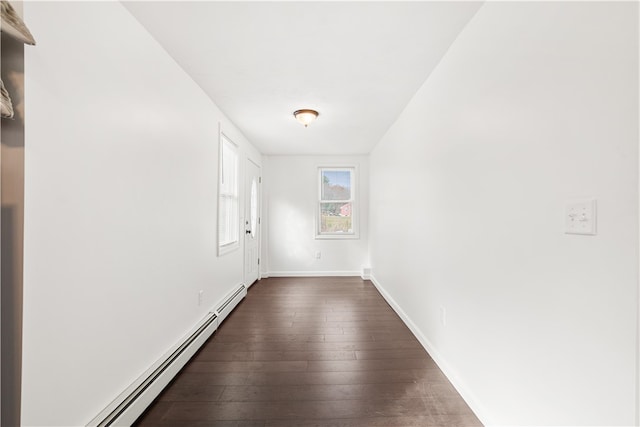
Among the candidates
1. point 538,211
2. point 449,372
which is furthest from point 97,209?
point 449,372

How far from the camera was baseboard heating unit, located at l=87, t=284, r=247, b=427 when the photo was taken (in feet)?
4.70

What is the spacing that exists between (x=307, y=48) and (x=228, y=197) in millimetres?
2233

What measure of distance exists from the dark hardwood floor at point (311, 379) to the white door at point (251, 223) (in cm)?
133

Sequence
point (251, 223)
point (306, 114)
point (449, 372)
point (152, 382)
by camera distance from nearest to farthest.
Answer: point (152, 382) → point (449, 372) → point (306, 114) → point (251, 223)

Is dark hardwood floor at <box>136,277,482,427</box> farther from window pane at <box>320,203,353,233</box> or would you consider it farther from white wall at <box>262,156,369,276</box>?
window pane at <box>320,203,353,233</box>

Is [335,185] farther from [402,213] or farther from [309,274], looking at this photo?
[402,213]

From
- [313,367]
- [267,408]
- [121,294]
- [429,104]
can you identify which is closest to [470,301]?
[313,367]

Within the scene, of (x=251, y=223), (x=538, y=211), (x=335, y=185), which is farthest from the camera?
(x=335, y=185)

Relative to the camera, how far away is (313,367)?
215cm

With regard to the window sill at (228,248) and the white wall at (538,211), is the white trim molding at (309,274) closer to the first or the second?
the window sill at (228,248)

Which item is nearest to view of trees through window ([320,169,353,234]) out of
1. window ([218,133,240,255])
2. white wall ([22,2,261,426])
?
window ([218,133,240,255])

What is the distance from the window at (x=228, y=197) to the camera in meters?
3.45

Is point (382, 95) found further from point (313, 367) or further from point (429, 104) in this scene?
point (313, 367)

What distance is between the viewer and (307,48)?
78.1 inches
